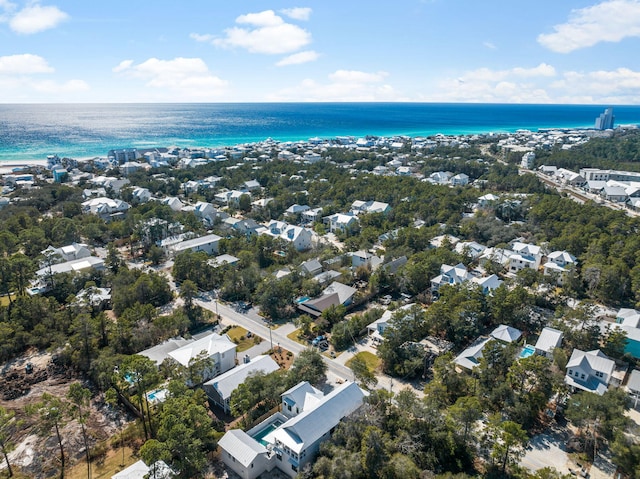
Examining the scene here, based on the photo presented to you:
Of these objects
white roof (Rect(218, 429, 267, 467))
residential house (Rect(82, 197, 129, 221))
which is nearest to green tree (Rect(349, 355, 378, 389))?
white roof (Rect(218, 429, 267, 467))

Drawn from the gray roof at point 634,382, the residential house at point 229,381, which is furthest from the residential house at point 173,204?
the gray roof at point 634,382

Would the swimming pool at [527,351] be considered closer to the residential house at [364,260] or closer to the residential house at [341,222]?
the residential house at [364,260]

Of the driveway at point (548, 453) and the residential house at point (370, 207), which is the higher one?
the residential house at point (370, 207)

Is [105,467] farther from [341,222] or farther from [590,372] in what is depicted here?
[341,222]

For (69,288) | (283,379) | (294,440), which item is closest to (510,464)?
(294,440)

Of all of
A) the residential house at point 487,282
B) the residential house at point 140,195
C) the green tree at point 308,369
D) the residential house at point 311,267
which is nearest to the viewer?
the green tree at point 308,369

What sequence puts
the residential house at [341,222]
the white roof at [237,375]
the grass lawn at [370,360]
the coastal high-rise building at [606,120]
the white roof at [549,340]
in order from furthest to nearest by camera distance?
the coastal high-rise building at [606,120] < the residential house at [341,222] < the grass lawn at [370,360] < the white roof at [549,340] < the white roof at [237,375]

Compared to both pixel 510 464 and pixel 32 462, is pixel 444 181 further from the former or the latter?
pixel 32 462
